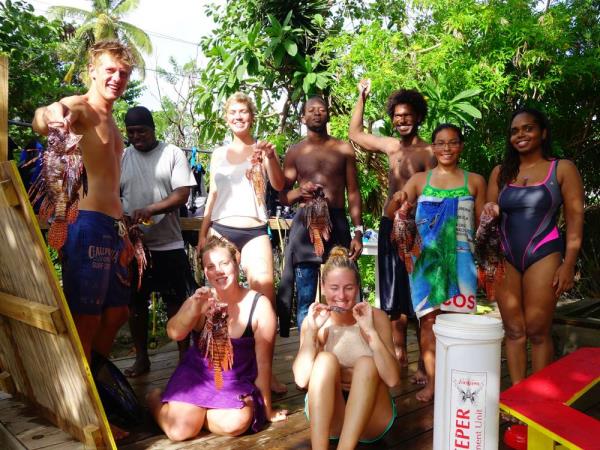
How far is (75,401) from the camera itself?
249 centimetres

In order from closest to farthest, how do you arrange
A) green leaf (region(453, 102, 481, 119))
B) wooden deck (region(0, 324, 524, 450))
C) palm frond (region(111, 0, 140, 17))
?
wooden deck (region(0, 324, 524, 450)) → green leaf (region(453, 102, 481, 119)) → palm frond (region(111, 0, 140, 17))

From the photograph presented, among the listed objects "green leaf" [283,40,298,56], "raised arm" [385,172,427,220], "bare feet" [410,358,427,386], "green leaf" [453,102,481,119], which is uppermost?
"green leaf" [283,40,298,56]

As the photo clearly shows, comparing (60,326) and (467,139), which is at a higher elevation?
(467,139)

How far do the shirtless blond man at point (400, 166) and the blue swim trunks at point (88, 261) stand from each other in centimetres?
182

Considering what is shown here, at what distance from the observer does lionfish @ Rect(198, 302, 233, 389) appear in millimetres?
2715

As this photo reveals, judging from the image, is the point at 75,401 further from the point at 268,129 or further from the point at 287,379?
the point at 268,129

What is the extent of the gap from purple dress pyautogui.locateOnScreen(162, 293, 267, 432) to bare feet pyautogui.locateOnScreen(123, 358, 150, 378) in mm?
1128

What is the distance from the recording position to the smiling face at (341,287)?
2.59 meters

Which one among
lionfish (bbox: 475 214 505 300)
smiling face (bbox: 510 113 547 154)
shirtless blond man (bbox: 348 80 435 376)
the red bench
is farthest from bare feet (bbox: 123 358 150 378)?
smiling face (bbox: 510 113 547 154)

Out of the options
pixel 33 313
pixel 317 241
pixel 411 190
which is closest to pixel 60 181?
pixel 33 313

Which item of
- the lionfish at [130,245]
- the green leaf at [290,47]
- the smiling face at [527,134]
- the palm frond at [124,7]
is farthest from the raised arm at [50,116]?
the palm frond at [124,7]

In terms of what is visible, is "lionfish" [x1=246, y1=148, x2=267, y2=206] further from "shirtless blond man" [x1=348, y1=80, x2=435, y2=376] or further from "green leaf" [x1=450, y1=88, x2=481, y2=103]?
"green leaf" [x1=450, y1=88, x2=481, y2=103]

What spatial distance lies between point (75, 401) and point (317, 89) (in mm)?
5296

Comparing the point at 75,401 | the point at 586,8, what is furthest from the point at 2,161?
the point at 586,8
